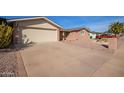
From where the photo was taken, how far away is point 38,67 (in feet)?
18.4

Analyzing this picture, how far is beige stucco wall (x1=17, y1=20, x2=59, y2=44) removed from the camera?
39.8 feet

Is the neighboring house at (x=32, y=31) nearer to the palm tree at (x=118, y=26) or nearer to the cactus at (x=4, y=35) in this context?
the cactus at (x=4, y=35)

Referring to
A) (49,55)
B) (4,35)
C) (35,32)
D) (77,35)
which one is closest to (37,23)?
(35,32)

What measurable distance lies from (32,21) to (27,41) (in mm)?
2377

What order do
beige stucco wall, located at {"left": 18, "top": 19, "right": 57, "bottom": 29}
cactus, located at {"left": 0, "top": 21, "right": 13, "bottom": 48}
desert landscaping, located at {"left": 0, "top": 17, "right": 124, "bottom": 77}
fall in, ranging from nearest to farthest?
1. desert landscaping, located at {"left": 0, "top": 17, "right": 124, "bottom": 77}
2. cactus, located at {"left": 0, "top": 21, "right": 13, "bottom": 48}
3. beige stucco wall, located at {"left": 18, "top": 19, "right": 57, "bottom": 29}

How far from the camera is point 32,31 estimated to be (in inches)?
500

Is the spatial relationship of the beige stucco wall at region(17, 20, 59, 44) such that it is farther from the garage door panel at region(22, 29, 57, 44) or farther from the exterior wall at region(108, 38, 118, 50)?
the exterior wall at region(108, 38, 118, 50)

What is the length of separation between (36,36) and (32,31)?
2.01 feet

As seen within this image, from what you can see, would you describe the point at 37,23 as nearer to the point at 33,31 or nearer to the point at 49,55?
the point at 33,31

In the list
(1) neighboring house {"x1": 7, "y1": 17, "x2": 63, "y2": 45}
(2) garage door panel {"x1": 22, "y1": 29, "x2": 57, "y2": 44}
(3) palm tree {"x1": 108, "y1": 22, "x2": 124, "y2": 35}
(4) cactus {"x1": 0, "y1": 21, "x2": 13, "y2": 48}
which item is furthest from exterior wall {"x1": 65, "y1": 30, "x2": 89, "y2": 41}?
(4) cactus {"x1": 0, "y1": 21, "x2": 13, "y2": 48}

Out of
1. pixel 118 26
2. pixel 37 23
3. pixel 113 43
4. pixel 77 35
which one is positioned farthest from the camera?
pixel 77 35
